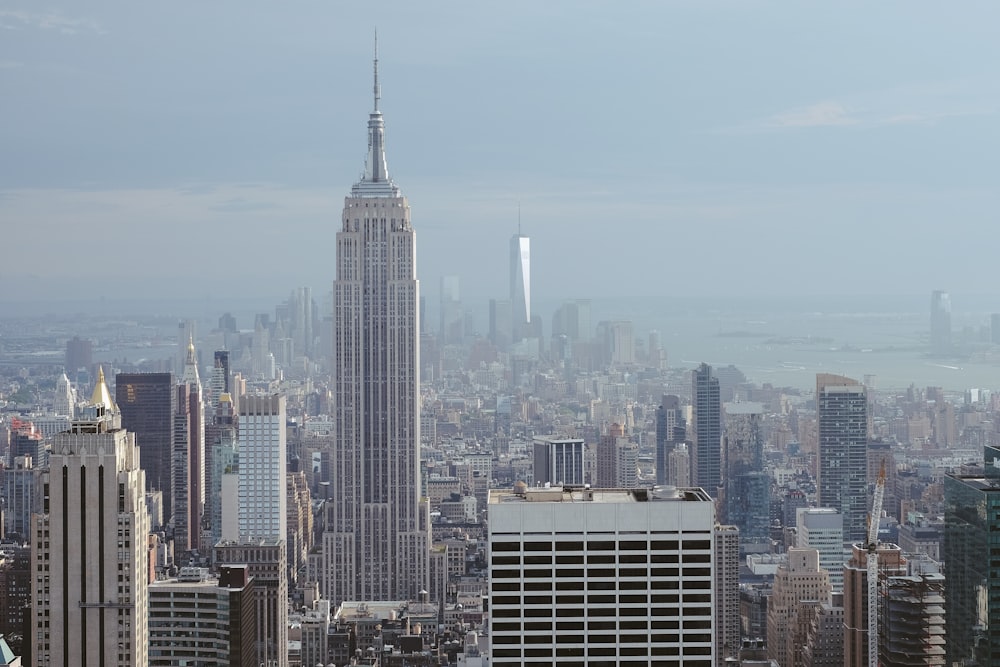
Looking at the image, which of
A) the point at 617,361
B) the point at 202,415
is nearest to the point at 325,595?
the point at 202,415

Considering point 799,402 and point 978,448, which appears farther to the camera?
point 799,402

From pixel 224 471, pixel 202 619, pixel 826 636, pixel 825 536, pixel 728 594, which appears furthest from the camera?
pixel 224 471

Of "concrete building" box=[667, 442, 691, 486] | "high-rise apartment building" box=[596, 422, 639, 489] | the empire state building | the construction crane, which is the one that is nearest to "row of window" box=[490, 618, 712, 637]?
the construction crane

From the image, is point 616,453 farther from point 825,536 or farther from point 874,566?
point 874,566

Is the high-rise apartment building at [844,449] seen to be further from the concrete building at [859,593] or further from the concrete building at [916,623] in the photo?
the concrete building at [916,623]

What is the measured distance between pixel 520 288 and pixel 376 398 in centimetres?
858

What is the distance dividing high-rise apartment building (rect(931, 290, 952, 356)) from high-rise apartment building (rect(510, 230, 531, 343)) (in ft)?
11.0

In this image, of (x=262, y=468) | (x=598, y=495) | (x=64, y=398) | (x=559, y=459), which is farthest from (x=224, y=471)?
(x=598, y=495)

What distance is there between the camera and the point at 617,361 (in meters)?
12.2

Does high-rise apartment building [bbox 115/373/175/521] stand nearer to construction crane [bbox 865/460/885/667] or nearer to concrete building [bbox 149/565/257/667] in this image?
concrete building [bbox 149/565/257/667]

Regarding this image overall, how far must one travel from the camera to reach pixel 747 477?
13.1m

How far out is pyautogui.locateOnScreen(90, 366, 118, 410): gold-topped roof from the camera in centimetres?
798

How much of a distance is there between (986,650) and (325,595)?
8473 millimetres

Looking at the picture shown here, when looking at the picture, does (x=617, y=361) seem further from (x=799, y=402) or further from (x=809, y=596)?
(x=809, y=596)
